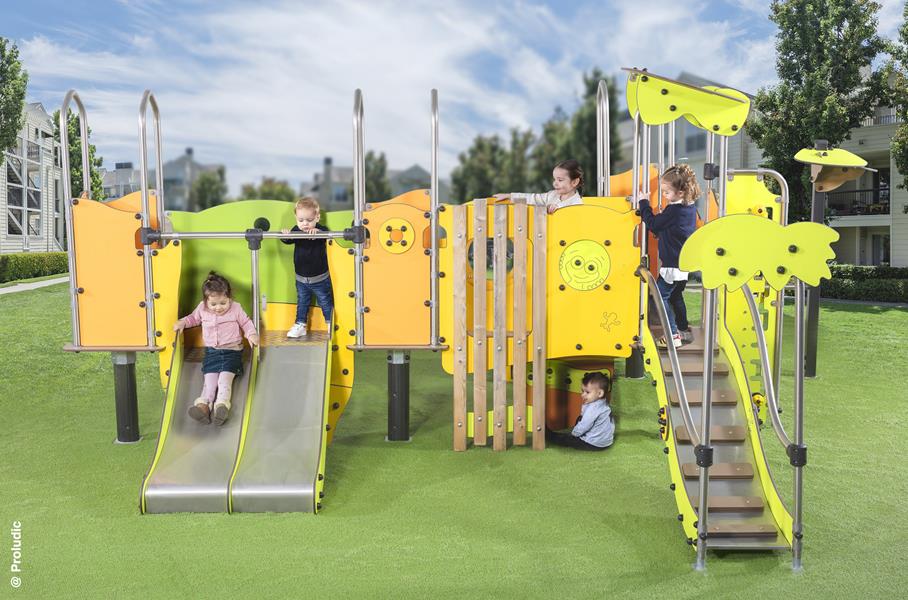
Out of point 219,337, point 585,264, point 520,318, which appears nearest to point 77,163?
point 219,337

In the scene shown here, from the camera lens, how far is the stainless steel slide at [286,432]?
17.0 feet

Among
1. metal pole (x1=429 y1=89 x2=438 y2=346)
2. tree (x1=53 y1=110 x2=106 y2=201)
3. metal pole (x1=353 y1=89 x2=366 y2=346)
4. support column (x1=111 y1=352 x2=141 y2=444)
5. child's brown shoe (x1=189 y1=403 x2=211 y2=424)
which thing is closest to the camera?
child's brown shoe (x1=189 y1=403 x2=211 y2=424)

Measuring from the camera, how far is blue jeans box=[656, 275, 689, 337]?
20.3 ft

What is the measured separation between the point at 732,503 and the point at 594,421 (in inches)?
80.9

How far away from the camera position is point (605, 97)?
668cm

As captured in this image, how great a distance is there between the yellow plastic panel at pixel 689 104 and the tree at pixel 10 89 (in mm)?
18580

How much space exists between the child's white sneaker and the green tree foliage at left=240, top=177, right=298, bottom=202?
46.8 m

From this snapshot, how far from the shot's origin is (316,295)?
6.76m

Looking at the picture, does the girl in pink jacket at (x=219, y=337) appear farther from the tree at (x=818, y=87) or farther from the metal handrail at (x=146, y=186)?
the tree at (x=818, y=87)

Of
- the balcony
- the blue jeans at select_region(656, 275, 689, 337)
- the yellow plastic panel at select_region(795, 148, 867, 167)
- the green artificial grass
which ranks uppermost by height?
the balcony

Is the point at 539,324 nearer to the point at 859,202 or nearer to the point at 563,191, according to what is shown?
the point at 563,191

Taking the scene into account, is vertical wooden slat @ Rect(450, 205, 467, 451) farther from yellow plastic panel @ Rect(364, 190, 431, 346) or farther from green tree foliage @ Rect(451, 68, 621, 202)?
green tree foliage @ Rect(451, 68, 621, 202)

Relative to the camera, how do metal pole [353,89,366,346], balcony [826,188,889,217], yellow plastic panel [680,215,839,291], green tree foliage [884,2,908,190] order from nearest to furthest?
yellow plastic panel [680,215,839,291]
metal pole [353,89,366,346]
green tree foliage [884,2,908,190]
balcony [826,188,889,217]

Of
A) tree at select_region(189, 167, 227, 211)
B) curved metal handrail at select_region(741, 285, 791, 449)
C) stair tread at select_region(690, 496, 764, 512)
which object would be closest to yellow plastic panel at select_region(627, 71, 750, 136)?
curved metal handrail at select_region(741, 285, 791, 449)
